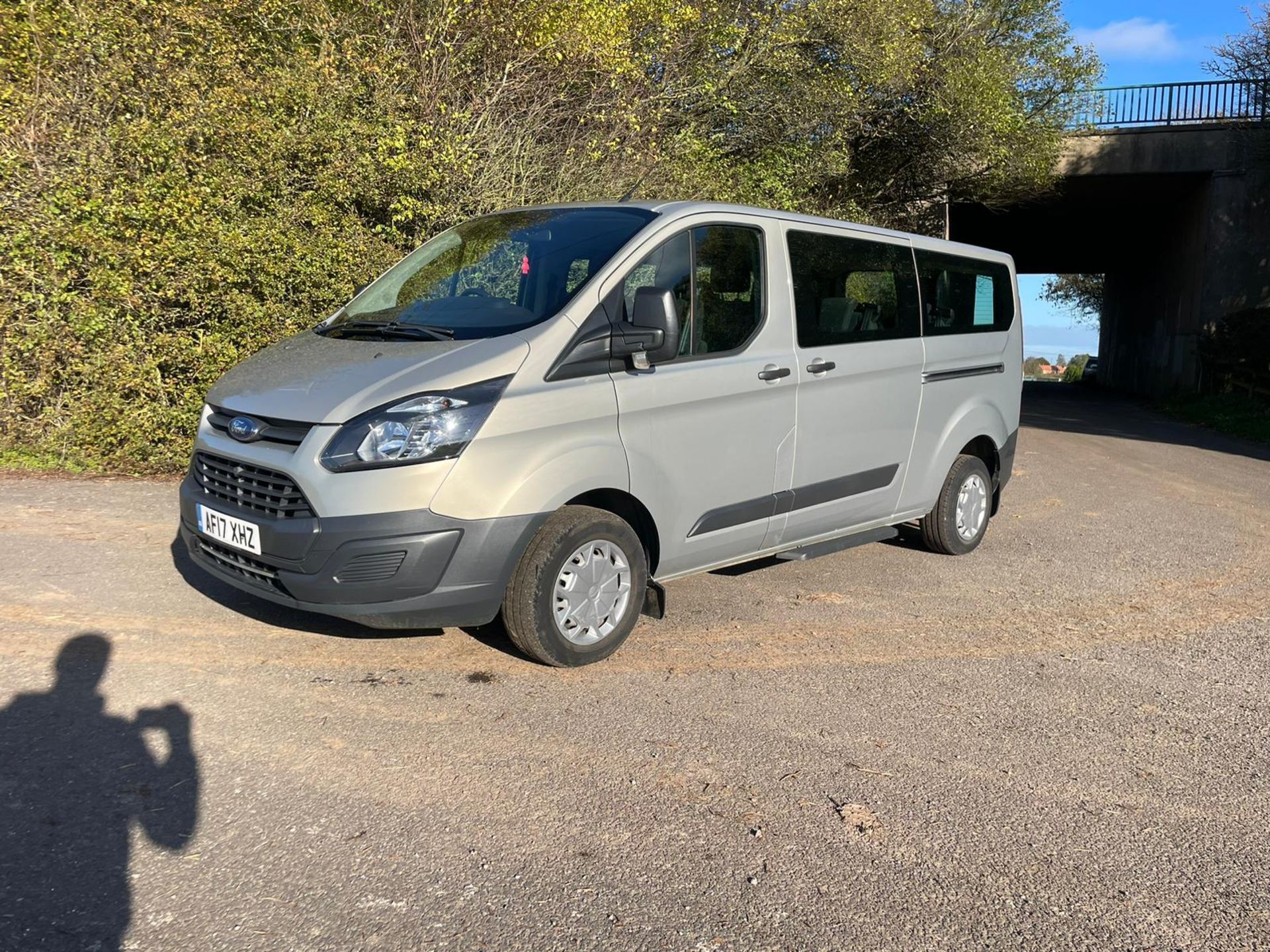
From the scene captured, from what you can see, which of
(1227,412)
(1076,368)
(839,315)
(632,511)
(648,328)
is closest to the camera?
(648,328)

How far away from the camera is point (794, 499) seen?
16.9ft

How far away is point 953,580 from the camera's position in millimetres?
6078

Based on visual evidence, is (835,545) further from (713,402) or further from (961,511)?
(961,511)

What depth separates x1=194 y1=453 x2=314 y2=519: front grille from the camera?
3.89 metres

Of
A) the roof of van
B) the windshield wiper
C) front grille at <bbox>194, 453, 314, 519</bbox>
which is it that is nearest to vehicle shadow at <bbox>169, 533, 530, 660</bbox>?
front grille at <bbox>194, 453, 314, 519</bbox>

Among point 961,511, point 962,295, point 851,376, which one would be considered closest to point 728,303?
point 851,376

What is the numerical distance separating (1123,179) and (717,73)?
46.5 feet

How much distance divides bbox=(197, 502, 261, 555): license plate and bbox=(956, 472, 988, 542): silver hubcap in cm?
443

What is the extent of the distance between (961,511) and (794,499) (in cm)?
198

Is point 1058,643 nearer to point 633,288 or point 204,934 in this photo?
point 633,288

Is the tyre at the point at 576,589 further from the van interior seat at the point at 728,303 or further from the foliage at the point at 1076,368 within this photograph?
the foliage at the point at 1076,368

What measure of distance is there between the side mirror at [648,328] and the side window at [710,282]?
9 cm

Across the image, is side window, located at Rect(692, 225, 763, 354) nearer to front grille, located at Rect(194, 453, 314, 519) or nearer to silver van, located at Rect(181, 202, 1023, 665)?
silver van, located at Rect(181, 202, 1023, 665)

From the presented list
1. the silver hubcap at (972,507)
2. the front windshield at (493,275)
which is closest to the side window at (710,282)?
the front windshield at (493,275)
